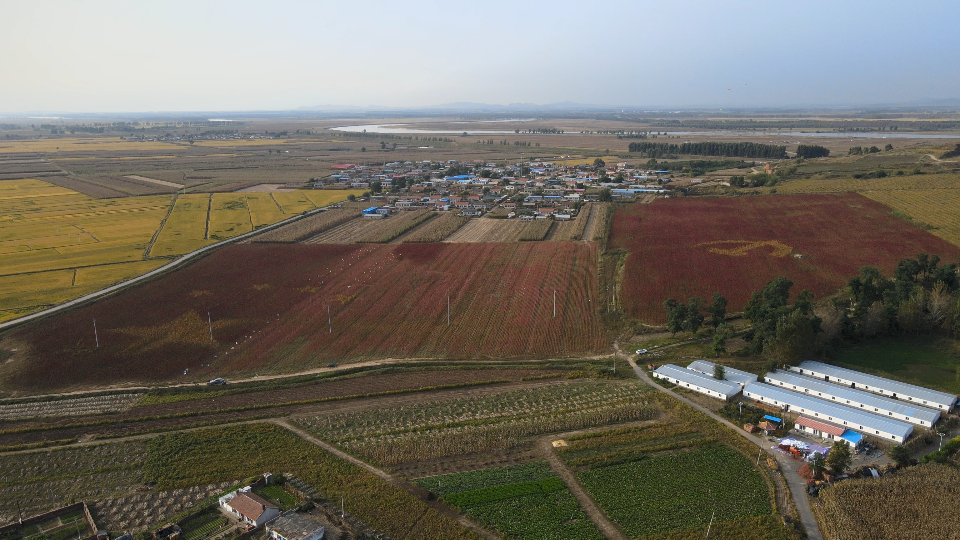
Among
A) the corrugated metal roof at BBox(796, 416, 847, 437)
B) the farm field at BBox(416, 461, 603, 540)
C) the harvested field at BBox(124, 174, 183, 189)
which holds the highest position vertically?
the harvested field at BBox(124, 174, 183, 189)

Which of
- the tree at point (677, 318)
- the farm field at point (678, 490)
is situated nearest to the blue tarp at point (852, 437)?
the farm field at point (678, 490)

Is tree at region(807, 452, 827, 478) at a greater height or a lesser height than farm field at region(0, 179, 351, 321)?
lesser

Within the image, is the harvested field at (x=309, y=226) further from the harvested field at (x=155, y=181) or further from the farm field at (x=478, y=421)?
the farm field at (x=478, y=421)

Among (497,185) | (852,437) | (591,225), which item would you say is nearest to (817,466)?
(852,437)

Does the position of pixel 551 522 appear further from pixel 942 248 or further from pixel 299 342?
pixel 942 248

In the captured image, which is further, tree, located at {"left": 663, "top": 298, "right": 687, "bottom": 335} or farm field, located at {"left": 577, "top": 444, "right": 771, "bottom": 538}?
tree, located at {"left": 663, "top": 298, "right": 687, "bottom": 335}

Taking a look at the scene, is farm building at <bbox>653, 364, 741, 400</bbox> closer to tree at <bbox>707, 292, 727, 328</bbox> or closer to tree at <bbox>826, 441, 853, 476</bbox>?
tree at <bbox>707, 292, 727, 328</bbox>

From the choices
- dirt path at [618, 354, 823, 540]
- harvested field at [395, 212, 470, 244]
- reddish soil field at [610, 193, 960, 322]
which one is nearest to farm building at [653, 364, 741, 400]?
dirt path at [618, 354, 823, 540]
